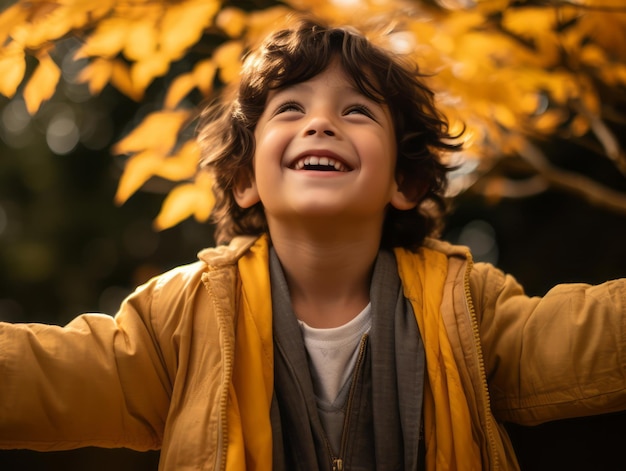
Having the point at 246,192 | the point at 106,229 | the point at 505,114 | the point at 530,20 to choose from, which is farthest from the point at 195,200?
the point at 106,229

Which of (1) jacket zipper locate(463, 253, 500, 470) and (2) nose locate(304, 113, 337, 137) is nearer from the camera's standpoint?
(1) jacket zipper locate(463, 253, 500, 470)

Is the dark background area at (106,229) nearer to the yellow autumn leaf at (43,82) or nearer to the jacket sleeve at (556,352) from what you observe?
the jacket sleeve at (556,352)

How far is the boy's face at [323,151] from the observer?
6.25 ft

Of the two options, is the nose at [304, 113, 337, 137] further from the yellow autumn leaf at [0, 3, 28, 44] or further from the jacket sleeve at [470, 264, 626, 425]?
the yellow autumn leaf at [0, 3, 28, 44]

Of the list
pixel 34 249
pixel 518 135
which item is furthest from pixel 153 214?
pixel 518 135

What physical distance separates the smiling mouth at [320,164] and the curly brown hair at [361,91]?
25 centimetres

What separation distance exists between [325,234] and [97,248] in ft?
16.2

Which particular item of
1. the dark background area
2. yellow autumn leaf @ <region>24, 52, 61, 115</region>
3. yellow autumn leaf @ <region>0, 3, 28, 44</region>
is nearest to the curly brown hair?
yellow autumn leaf @ <region>24, 52, 61, 115</region>

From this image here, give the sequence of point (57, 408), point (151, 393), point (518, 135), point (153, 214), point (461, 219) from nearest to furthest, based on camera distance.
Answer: point (57, 408)
point (151, 393)
point (518, 135)
point (461, 219)
point (153, 214)

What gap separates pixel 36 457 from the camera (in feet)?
5.60

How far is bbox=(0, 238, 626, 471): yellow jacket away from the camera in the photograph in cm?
167

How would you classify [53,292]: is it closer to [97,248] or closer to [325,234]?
[97,248]

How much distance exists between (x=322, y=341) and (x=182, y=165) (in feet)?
2.82

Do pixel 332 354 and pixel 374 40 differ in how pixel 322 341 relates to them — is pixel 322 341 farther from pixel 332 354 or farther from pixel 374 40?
pixel 374 40
